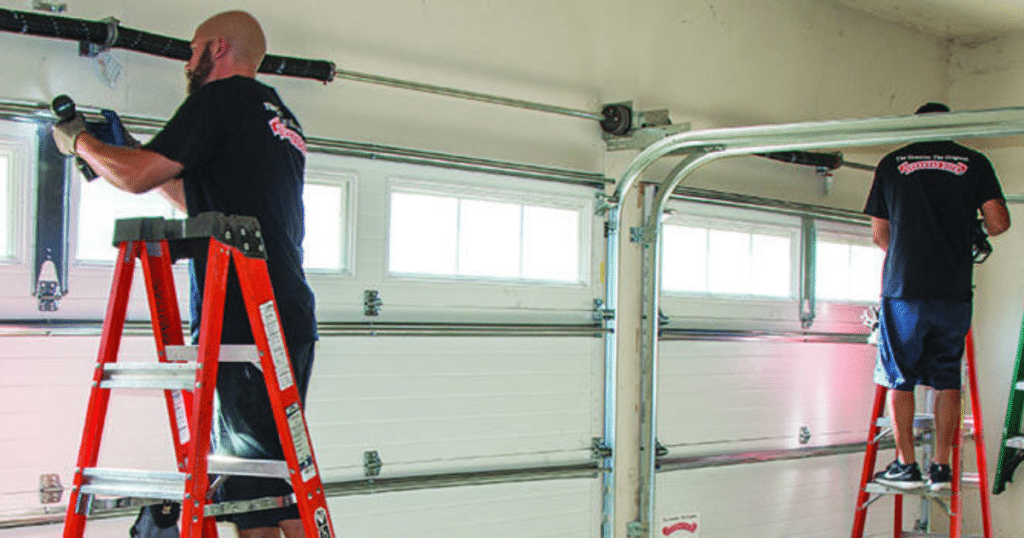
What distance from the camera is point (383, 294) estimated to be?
4.50m

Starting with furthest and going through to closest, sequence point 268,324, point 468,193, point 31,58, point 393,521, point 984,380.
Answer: point 984,380, point 468,193, point 393,521, point 31,58, point 268,324

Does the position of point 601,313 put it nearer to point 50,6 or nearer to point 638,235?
point 638,235

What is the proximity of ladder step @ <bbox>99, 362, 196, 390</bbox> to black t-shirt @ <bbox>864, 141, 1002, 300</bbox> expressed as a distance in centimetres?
345

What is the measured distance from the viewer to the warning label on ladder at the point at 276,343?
271cm

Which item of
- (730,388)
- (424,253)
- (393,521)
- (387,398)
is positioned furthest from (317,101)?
(730,388)

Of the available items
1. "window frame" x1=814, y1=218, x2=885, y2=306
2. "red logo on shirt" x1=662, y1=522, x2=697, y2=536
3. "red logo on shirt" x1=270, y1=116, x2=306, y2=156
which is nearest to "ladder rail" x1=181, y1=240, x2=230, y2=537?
"red logo on shirt" x1=270, y1=116, x2=306, y2=156

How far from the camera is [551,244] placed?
5.17m

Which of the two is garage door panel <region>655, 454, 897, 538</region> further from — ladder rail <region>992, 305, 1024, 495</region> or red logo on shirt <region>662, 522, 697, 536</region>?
ladder rail <region>992, 305, 1024, 495</region>

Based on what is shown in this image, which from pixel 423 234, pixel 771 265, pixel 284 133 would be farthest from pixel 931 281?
pixel 284 133

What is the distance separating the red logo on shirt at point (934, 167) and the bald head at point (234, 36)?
3183mm

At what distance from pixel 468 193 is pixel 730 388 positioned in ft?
6.64

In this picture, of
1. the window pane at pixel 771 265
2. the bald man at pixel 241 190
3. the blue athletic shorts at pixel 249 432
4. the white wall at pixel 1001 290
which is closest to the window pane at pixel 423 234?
the bald man at pixel 241 190

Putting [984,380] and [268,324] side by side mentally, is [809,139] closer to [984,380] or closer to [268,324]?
[268,324]

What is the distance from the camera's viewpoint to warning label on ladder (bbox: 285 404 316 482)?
8.91 feet
